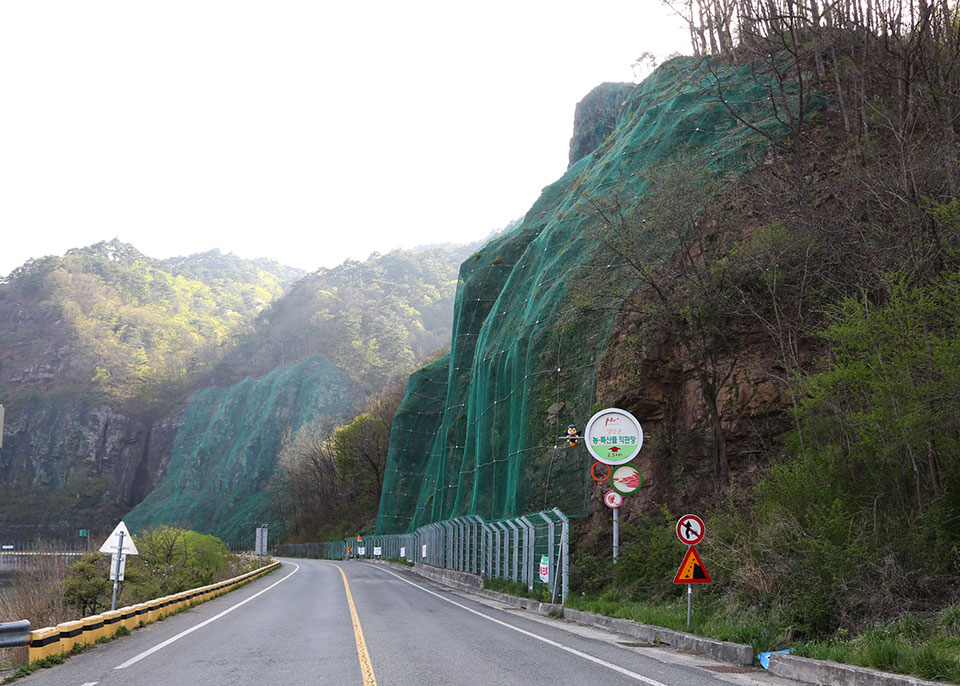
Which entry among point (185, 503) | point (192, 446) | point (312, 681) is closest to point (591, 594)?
point (312, 681)

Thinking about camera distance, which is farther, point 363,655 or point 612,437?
point 612,437

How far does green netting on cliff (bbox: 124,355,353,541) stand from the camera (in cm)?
10362

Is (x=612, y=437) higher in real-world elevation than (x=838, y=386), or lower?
lower

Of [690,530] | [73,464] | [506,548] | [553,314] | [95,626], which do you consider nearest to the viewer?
[690,530]

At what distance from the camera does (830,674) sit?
8453 mm

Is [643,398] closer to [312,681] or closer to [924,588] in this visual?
[924,588]

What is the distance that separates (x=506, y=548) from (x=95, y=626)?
43.9 feet

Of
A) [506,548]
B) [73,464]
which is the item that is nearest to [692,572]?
[506,548]

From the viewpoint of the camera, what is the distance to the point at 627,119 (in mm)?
41719

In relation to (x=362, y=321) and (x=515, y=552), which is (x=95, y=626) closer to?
(x=515, y=552)

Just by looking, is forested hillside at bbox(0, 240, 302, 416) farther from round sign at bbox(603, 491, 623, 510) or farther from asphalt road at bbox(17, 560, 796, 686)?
round sign at bbox(603, 491, 623, 510)

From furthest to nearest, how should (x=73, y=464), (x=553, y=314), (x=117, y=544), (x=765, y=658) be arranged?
(x=73, y=464), (x=553, y=314), (x=117, y=544), (x=765, y=658)

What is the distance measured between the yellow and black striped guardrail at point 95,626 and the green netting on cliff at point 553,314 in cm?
1124

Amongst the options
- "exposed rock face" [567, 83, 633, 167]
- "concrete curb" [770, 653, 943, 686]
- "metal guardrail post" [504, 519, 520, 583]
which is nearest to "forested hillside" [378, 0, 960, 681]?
"concrete curb" [770, 653, 943, 686]
